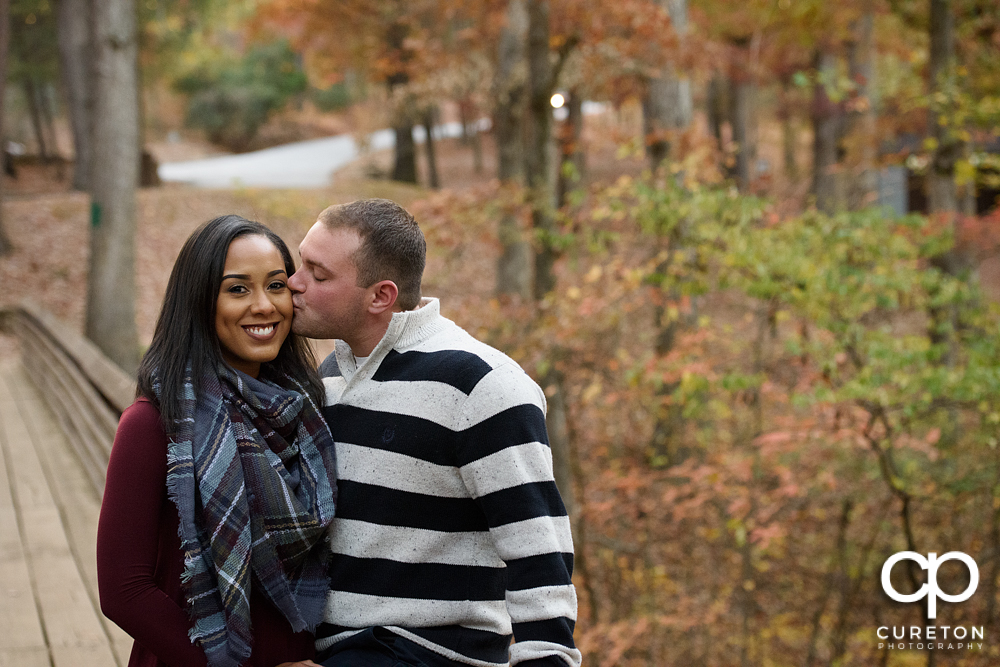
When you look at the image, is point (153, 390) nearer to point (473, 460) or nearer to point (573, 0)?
point (473, 460)

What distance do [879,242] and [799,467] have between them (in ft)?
6.35

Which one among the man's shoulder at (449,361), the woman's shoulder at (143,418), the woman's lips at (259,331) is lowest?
the woman's shoulder at (143,418)

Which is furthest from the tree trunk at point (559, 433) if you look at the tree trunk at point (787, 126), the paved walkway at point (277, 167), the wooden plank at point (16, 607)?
the tree trunk at point (787, 126)

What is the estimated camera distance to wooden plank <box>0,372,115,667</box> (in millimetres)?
3408

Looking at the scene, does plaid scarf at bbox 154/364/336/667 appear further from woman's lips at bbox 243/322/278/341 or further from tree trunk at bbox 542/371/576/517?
tree trunk at bbox 542/371/576/517

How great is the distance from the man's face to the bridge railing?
2.53 metres

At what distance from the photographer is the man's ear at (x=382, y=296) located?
6.99ft

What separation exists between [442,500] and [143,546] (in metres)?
0.63

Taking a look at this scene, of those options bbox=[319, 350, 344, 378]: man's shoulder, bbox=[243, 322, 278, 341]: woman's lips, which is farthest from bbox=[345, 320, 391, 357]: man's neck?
bbox=[243, 322, 278, 341]: woman's lips

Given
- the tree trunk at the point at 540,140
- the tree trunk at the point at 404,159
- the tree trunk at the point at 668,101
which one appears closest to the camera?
the tree trunk at the point at 540,140

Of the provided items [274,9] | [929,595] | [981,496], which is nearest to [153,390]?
[929,595]

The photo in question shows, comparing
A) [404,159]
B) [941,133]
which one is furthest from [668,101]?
[404,159]

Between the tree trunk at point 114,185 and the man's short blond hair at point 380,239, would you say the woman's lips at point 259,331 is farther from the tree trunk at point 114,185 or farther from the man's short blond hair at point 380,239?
the tree trunk at point 114,185

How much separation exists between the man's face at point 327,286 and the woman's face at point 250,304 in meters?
0.06
